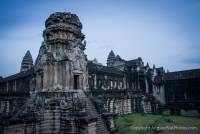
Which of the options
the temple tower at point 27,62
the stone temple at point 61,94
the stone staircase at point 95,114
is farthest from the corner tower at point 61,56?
the temple tower at point 27,62

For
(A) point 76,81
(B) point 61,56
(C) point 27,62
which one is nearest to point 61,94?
(A) point 76,81

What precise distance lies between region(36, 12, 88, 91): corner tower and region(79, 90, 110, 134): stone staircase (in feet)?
4.04

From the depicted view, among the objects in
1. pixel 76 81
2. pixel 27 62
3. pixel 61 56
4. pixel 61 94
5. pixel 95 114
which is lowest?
pixel 95 114

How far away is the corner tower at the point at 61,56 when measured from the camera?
16.9m

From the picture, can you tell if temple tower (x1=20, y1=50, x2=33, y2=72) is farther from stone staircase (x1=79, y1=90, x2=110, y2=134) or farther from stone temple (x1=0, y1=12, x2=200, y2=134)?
stone staircase (x1=79, y1=90, x2=110, y2=134)

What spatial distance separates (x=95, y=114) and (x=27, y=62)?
139 feet

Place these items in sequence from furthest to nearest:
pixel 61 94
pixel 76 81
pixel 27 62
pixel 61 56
A: pixel 27 62, pixel 76 81, pixel 61 56, pixel 61 94

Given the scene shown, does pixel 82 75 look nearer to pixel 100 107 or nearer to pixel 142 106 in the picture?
pixel 100 107

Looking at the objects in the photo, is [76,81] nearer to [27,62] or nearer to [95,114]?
[95,114]

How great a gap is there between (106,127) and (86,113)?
3296 millimetres

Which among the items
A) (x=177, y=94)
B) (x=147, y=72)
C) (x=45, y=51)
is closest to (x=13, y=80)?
(x=45, y=51)

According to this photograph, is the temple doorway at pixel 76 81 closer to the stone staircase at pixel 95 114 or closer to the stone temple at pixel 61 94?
the stone temple at pixel 61 94

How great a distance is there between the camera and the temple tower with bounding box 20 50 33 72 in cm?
5213

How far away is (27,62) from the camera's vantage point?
53250mm
